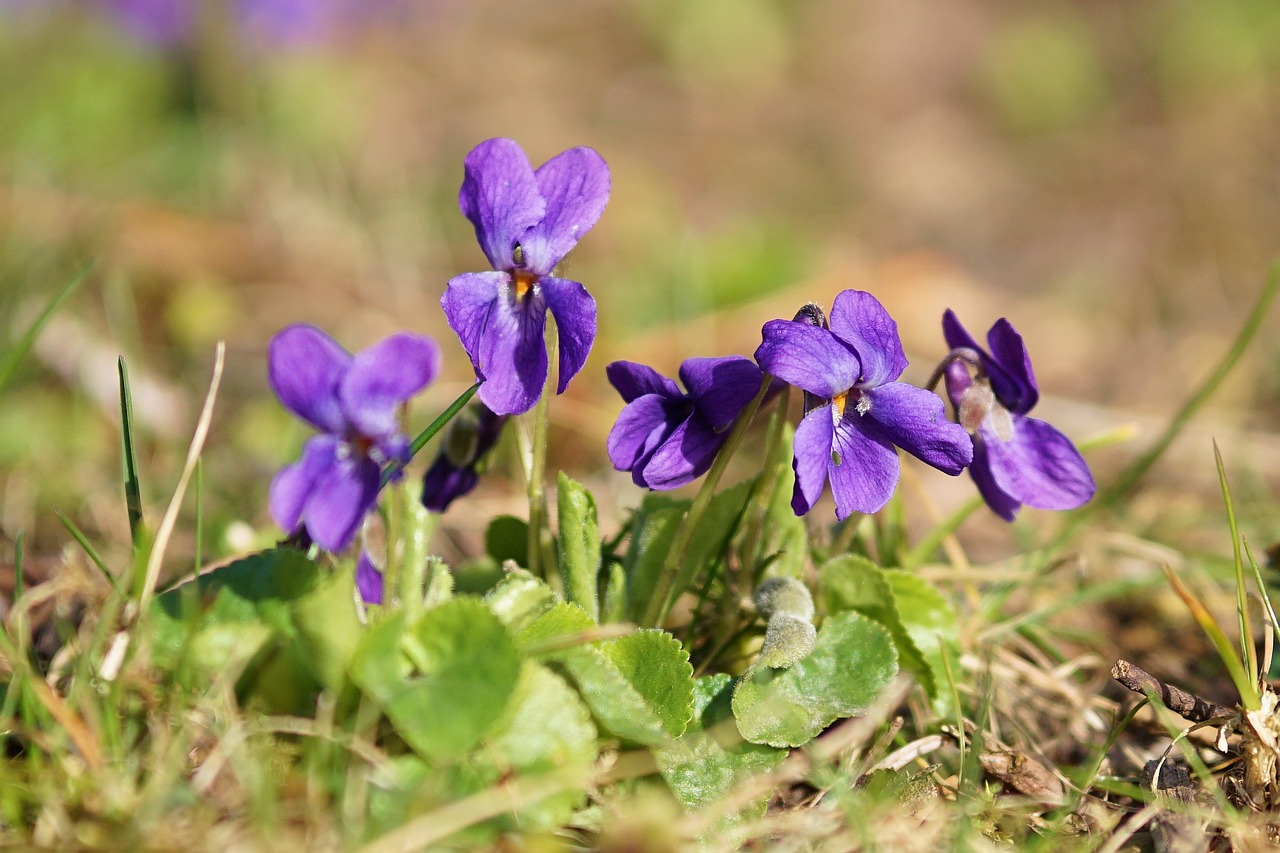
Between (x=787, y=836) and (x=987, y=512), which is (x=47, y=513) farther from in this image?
(x=987, y=512)

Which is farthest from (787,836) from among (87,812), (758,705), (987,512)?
(987,512)

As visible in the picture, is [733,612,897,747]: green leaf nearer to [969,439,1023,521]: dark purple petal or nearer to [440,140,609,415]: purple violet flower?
[969,439,1023,521]: dark purple petal

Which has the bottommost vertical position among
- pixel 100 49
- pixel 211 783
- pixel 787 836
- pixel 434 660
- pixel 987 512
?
pixel 987 512

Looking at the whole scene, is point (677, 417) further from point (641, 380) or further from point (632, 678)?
point (632, 678)

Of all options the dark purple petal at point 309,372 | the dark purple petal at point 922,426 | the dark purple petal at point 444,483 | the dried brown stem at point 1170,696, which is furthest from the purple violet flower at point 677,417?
the dried brown stem at point 1170,696

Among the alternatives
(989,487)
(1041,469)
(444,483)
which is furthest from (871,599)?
(444,483)

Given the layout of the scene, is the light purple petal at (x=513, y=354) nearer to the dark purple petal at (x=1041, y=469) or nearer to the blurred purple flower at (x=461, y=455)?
the blurred purple flower at (x=461, y=455)
